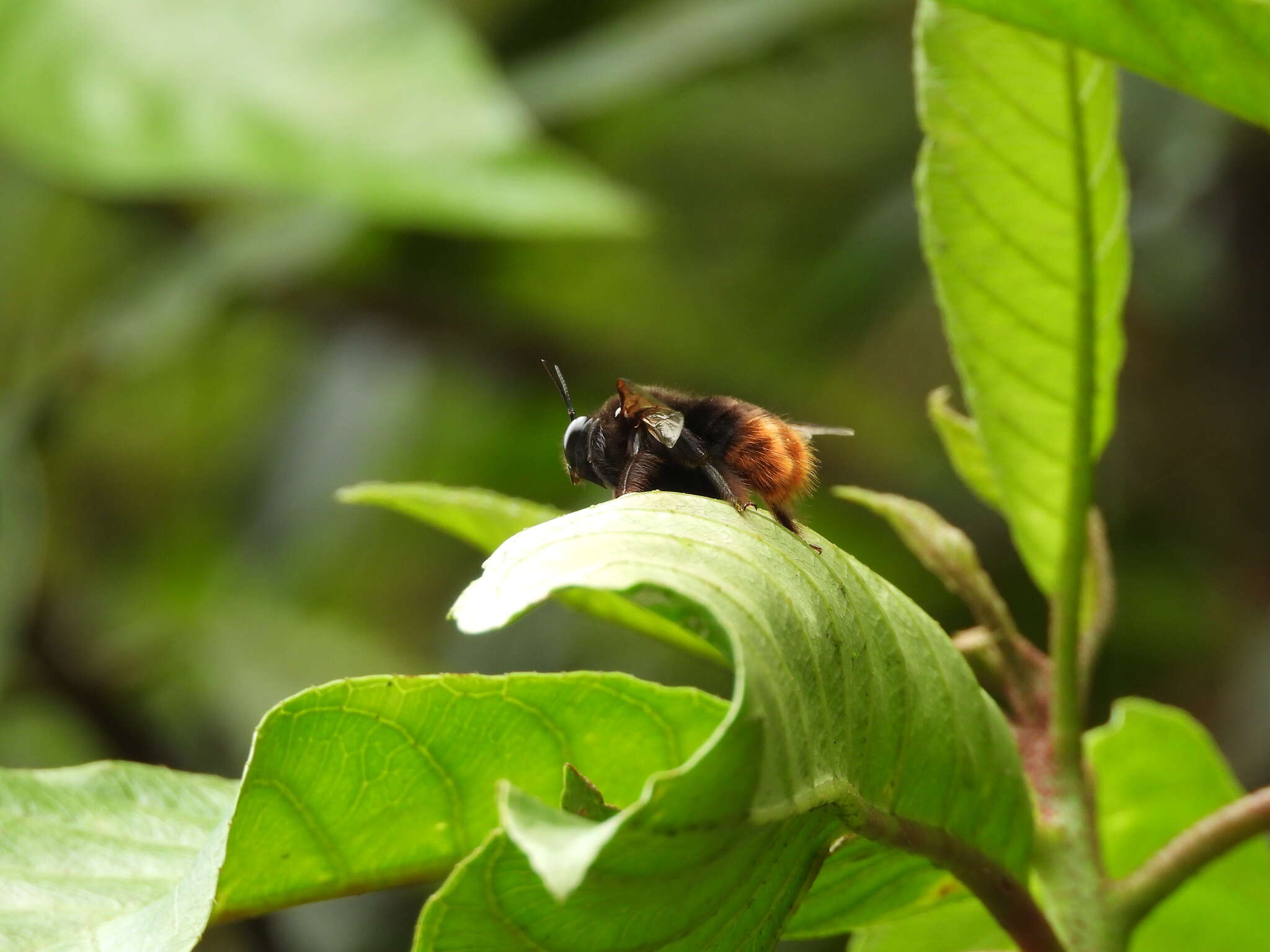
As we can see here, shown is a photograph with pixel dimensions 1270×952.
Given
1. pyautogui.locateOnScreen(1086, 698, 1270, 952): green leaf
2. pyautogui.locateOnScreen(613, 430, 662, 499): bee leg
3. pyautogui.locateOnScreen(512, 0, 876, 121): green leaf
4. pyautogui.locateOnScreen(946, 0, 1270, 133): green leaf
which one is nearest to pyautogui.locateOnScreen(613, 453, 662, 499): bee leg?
pyautogui.locateOnScreen(613, 430, 662, 499): bee leg

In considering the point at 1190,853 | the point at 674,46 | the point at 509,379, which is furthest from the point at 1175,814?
the point at 509,379

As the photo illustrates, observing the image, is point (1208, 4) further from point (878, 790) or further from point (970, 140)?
point (878, 790)

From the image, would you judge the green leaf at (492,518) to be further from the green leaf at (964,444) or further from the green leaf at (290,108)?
the green leaf at (290,108)

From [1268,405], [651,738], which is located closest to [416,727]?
[651,738]

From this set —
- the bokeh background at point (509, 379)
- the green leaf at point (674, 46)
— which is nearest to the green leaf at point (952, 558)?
the bokeh background at point (509, 379)

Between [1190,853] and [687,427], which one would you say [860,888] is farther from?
[687,427]

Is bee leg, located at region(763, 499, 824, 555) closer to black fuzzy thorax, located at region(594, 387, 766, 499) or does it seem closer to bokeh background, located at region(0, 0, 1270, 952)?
black fuzzy thorax, located at region(594, 387, 766, 499)
